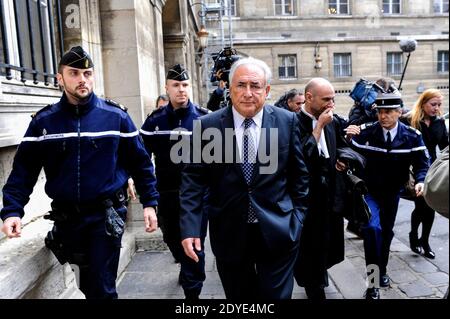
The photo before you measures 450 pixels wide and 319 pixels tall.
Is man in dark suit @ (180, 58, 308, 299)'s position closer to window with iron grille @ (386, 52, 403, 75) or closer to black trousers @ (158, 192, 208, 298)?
black trousers @ (158, 192, 208, 298)

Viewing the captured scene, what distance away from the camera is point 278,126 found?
2516 mm

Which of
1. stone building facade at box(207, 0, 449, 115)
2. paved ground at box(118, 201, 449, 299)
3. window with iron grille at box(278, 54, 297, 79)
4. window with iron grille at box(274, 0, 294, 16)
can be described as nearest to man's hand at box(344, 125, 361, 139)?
paved ground at box(118, 201, 449, 299)

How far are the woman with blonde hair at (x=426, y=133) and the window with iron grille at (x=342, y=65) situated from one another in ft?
83.9

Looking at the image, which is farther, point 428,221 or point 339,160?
point 428,221

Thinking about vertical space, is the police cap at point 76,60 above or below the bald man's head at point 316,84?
above

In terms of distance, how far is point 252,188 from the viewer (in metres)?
2.42

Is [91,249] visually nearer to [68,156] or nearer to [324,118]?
[68,156]

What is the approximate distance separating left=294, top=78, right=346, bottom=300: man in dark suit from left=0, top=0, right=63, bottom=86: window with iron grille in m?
2.37

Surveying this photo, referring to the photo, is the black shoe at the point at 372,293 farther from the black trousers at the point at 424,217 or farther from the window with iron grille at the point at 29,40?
the window with iron grille at the point at 29,40

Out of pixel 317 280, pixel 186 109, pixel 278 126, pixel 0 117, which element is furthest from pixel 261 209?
pixel 0 117

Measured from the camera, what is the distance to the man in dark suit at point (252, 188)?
7.97 feet

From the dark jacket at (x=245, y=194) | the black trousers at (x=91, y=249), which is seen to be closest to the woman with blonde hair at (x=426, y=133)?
the dark jacket at (x=245, y=194)
